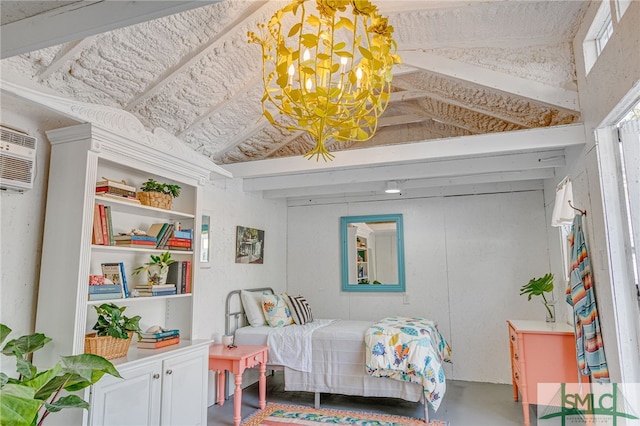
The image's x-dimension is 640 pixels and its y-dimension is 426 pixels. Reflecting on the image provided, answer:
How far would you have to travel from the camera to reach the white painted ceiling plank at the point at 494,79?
3070 millimetres

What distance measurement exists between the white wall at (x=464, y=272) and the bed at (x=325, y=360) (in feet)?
4.34

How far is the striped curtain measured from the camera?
9.11 feet

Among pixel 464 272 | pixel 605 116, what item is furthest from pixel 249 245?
pixel 605 116

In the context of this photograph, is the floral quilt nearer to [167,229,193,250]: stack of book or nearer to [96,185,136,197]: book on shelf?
[167,229,193,250]: stack of book

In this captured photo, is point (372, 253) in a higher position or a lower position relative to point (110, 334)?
higher


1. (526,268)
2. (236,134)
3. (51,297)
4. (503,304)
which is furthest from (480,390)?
(51,297)

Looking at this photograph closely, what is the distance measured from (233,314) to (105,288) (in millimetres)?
2004

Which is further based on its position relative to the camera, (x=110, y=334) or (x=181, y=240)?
(x=181, y=240)

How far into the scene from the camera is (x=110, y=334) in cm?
257

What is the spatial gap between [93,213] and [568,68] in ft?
11.7

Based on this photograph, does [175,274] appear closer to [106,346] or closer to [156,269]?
[156,269]

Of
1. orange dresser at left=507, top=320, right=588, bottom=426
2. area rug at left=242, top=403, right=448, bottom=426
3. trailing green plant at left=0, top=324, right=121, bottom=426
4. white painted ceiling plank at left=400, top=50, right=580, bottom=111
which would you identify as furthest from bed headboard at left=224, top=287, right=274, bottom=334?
white painted ceiling plank at left=400, top=50, right=580, bottom=111

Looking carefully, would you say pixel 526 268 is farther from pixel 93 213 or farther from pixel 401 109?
pixel 93 213

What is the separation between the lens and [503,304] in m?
4.94
